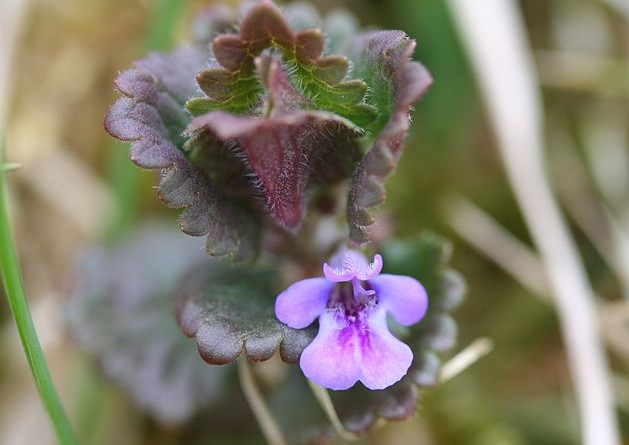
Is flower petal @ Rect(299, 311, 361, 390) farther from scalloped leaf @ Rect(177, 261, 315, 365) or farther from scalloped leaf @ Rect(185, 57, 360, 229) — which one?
scalloped leaf @ Rect(185, 57, 360, 229)

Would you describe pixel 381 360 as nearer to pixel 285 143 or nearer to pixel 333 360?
pixel 333 360

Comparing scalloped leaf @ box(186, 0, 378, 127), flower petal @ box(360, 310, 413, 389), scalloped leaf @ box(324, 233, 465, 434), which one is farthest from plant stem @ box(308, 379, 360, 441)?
scalloped leaf @ box(186, 0, 378, 127)

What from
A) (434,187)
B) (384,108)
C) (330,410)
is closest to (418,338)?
(330,410)

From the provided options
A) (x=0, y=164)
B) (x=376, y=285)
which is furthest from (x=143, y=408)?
(x=376, y=285)

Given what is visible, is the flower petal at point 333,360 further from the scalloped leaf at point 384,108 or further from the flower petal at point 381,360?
the scalloped leaf at point 384,108

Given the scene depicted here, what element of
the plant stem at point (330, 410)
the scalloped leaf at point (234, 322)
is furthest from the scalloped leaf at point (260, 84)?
the plant stem at point (330, 410)

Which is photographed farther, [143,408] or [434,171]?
[434,171]

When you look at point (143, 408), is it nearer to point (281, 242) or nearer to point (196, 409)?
point (196, 409)
